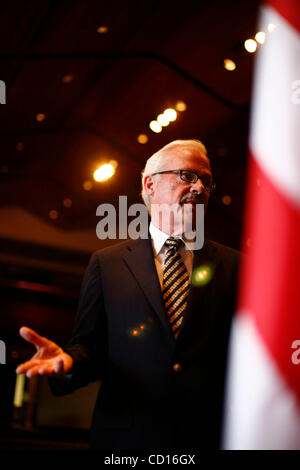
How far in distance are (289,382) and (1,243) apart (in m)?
9.04

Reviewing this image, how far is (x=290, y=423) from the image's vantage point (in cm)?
117

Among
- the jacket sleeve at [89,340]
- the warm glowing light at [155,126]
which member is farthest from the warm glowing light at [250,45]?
the jacket sleeve at [89,340]

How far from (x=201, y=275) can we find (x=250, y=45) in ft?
9.08

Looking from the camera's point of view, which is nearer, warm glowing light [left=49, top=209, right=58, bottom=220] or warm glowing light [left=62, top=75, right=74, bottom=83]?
warm glowing light [left=62, top=75, right=74, bottom=83]

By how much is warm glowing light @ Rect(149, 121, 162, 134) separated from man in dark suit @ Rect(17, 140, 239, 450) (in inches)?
144

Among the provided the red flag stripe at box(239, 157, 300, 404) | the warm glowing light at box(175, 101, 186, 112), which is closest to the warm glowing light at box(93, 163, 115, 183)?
the warm glowing light at box(175, 101, 186, 112)

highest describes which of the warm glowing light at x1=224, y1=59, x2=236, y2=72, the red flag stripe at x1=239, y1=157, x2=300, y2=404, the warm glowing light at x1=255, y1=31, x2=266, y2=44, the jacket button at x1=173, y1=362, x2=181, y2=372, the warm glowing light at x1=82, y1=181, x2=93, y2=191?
the warm glowing light at x1=82, y1=181, x2=93, y2=191

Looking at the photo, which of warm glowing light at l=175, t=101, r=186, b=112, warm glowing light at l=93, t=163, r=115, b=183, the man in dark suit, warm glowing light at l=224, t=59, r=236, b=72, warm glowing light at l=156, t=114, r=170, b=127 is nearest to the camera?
the man in dark suit

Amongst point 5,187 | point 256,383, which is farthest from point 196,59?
point 5,187

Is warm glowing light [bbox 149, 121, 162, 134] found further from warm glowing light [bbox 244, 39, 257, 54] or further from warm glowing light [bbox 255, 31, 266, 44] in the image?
warm glowing light [bbox 255, 31, 266, 44]

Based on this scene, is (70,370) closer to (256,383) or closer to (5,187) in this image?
(256,383)

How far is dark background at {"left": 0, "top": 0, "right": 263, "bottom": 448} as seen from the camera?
12.9ft

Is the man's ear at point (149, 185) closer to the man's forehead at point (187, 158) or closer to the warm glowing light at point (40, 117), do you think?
the man's forehead at point (187, 158)

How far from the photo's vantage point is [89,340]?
5.41 ft
